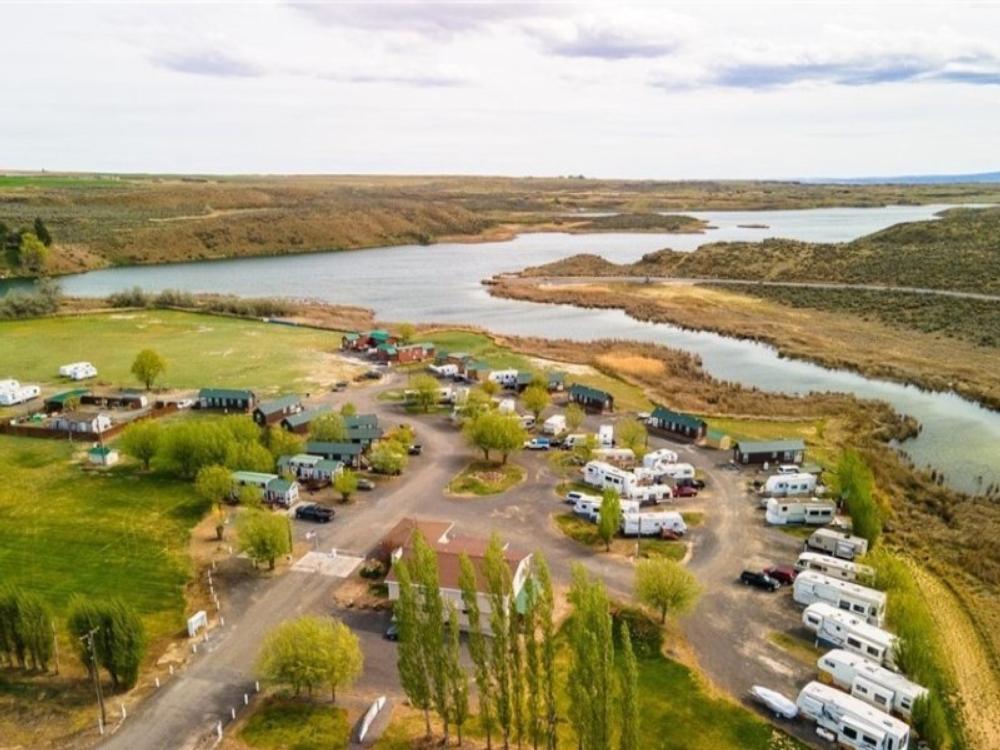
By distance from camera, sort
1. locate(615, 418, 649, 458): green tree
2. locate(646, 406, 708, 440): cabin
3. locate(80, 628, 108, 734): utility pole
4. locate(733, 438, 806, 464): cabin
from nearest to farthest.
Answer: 1. locate(80, 628, 108, 734): utility pole
2. locate(733, 438, 806, 464): cabin
3. locate(615, 418, 649, 458): green tree
4. locate(646, 406, 708, 440): cabin

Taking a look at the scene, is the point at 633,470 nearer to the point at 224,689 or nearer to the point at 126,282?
the point at 224,689

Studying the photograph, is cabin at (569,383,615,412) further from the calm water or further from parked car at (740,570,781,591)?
parked car at (740,570,781,591)

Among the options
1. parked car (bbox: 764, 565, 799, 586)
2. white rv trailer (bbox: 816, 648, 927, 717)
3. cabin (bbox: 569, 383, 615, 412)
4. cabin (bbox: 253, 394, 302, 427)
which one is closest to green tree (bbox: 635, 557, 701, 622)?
white rv trailer (bbox: 816, 648, 927, 717)

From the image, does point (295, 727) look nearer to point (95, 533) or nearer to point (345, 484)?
point (345, 484)

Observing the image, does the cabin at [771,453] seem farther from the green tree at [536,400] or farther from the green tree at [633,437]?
the green tree at [536,400]

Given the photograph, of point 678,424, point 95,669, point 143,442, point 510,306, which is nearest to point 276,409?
point 143,442

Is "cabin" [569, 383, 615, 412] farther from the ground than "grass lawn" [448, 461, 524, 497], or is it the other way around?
"cabin" [569, 383, 615, 412]
